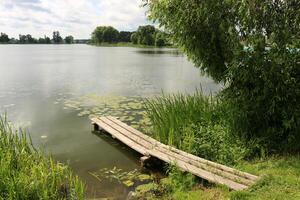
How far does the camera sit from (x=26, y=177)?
444 cm

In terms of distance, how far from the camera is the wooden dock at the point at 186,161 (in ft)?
15.3

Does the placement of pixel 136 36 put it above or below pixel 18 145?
above

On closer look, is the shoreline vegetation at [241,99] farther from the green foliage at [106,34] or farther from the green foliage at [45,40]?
the green foliage at [45,40]

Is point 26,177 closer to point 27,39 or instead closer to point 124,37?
point 124,37

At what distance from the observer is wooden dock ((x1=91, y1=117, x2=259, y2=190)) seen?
4.67m

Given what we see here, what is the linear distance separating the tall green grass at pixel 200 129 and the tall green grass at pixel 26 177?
2.57 m

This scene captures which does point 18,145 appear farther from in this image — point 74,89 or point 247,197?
point 74,89

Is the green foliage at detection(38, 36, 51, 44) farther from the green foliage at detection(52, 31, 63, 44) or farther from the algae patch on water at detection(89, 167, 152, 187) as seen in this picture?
the algae patch on water at detection(89, 167, 152, 187)

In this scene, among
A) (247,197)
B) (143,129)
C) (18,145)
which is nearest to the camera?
(247,197)

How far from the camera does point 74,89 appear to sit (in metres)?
16.0

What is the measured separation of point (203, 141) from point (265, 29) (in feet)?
8.73

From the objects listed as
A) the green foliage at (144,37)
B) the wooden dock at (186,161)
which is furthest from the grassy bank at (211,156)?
the green foliage at (144,37)

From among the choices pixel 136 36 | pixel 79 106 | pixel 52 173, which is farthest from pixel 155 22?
pixel 136 36

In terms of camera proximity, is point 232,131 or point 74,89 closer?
point 232,131
